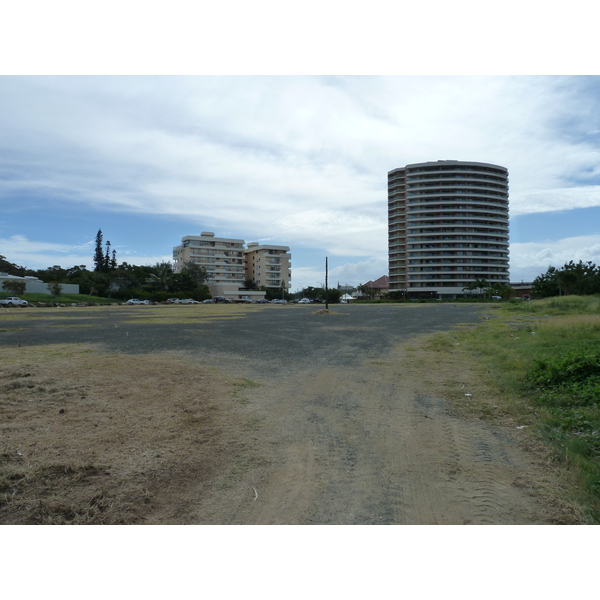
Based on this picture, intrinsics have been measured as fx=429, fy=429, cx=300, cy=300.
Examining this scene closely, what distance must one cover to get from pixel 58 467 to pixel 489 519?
3.89m

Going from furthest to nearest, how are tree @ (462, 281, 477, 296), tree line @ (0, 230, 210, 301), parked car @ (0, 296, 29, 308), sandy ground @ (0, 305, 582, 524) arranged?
tree @ (462, 281, 477, 296)
tree line @ (0, 230, 210, 301)
parked car @ (0, 296, 29, 308)
sandy ground @ (0, 305, 582, 524)

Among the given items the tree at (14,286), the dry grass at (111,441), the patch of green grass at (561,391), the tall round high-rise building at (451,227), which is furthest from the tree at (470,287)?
the dry grass at (111,441)

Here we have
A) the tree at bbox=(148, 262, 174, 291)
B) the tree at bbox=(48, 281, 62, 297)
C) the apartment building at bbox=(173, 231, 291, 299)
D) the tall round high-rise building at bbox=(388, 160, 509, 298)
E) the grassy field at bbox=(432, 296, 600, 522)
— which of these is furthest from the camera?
the apartment building at bbox=(173, 231, 291, 299)

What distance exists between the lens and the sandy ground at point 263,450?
11.4 ft

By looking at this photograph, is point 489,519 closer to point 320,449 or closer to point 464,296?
point 320,449

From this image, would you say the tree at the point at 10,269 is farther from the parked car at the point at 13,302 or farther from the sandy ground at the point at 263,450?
the sandy ground at the point at 263,450

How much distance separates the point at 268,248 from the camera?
118875 mm

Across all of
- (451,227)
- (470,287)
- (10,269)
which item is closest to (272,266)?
(451,227)

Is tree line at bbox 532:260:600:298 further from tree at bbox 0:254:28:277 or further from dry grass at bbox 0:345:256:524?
tree at bbox 0:254:28:277

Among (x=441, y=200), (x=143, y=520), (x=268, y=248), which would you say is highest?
(x=441, y=200)

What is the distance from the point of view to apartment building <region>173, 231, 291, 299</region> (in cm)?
11475

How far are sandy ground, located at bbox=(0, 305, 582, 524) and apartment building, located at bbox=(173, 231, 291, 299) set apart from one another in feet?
341

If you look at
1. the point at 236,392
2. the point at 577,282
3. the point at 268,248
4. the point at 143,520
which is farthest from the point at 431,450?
the point at 268,248

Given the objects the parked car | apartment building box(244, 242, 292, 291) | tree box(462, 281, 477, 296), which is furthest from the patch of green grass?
apartment building box(244, 242, 292, 291)
